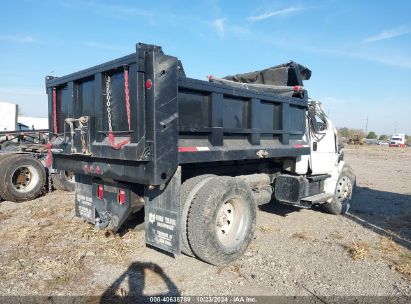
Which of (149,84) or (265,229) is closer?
(149,84)

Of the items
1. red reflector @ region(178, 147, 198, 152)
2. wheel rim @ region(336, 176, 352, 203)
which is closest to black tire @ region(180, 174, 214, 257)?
red reflector @ region(178, 147, 198, 152)

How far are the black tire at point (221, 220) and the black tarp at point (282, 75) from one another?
260 cm

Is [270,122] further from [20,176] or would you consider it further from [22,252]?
[20,176]

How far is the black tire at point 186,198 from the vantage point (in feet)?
13.4

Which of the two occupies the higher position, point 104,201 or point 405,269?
point 104,201

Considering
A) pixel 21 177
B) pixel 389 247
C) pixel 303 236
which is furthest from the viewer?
pixel 21 177

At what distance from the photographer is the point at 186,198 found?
412 cm

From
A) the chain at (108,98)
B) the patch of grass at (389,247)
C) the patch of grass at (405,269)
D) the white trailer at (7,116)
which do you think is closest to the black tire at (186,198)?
the chain at (108,98)

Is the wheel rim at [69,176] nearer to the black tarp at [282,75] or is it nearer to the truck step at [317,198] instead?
the black tarp at [282,75]

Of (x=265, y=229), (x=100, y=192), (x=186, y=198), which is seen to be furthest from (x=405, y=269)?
(x=100, y=192)

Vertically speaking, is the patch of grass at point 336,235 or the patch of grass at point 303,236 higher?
the patch of grass at point 303,236

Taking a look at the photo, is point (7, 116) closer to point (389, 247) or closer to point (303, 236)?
point (303, 236)

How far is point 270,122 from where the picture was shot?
546cm

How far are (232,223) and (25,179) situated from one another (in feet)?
18.1
